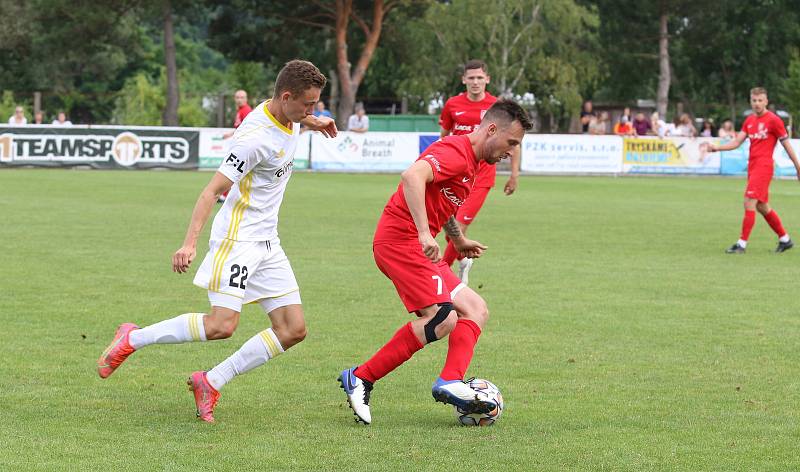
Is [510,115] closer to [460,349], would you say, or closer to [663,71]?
[460,349]

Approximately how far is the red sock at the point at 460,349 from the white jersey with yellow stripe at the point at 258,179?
109cm

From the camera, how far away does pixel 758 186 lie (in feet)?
54.2

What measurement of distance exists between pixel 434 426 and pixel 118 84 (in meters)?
75.9

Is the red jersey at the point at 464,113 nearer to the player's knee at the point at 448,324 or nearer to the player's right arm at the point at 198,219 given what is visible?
the player's knee at the point at 448,324

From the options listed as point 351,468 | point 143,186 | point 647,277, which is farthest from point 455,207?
point 143,186

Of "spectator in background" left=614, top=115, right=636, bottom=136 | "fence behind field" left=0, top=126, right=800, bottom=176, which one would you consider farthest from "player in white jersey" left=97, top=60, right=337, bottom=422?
"spectator in background" left=614, top=115, right=636, bottom=136

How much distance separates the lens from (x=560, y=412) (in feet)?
22.6

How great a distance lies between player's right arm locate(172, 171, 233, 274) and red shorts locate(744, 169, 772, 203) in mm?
11356

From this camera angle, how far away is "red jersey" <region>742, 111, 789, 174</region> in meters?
16.5

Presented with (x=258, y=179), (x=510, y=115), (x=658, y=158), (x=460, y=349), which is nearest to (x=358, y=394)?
(x=460, y=349)

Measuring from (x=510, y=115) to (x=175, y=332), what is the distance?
6.66 ft

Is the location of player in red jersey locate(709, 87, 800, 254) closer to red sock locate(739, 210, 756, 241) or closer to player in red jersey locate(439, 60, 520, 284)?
red sock locate(739, 210, 756, 241)

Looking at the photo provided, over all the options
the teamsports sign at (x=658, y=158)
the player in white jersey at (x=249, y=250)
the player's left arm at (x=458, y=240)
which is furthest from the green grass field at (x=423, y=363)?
the teamsports sign at (x=658, y=158)

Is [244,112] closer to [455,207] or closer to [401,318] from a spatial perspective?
[401,318]
